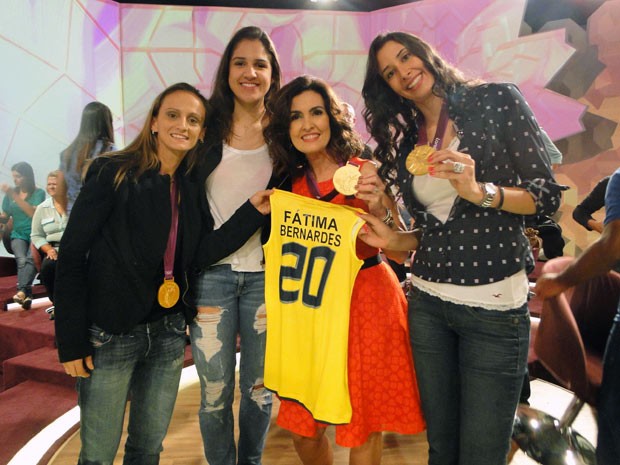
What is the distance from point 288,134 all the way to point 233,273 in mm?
634

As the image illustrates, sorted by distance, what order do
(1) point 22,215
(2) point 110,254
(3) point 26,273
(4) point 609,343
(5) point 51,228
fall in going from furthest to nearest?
(1) point 22,215, (3) point 26,273, (5) point 51,228, (2) point 110,254, (4) point 609,343

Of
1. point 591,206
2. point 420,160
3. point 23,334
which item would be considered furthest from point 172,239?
point 23,334

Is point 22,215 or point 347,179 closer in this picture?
point 347,179

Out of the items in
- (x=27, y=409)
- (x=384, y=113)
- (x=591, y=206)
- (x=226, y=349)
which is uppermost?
(x=384, y=113)

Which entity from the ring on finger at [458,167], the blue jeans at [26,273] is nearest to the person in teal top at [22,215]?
the blue jeans at [26,273]

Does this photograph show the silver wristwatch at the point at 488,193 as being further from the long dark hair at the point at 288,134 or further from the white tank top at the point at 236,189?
the white tank top at the point at 236,189

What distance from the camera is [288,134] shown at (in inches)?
71.6

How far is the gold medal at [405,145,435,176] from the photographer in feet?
4.61

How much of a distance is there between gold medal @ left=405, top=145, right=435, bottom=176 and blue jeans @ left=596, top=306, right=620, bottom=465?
752 millimetres

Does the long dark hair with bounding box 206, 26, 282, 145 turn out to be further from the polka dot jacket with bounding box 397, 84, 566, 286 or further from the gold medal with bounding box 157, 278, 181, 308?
the polka dot jacket with bounding box 397, 84, 566, 286

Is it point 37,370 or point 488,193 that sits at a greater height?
point 488,193

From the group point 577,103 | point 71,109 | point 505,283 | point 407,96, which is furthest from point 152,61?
point 505,283

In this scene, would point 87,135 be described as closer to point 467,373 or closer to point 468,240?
point 468,240

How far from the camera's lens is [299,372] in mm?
1734
